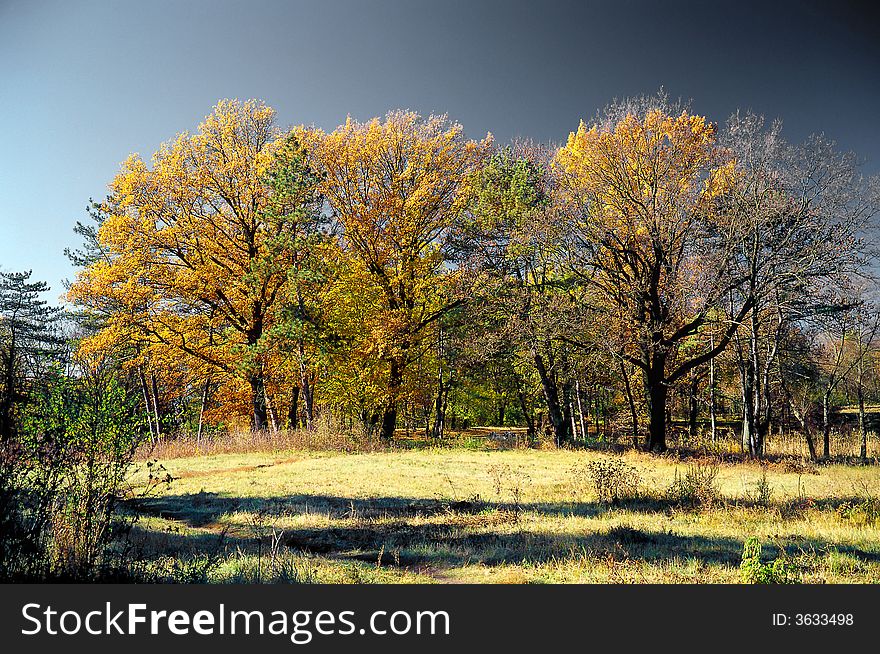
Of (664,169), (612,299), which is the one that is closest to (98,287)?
(612,299)

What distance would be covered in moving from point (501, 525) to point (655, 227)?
12.4 metres

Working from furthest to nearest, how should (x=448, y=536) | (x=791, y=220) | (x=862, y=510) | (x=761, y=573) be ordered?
(x=791, y=220), (x=862, y=510), (x=448, y=536), (x=761, y=573)

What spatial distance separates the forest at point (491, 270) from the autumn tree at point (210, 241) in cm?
9

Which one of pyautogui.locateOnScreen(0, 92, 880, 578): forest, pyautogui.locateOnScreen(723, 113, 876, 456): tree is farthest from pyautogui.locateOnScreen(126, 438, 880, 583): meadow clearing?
pyautogui.locateOnScreen(723, 113, 876, 456): tree

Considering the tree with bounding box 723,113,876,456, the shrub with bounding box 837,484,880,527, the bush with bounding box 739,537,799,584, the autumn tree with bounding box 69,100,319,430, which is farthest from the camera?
the autumn tree with bounding box 69,100,319,430

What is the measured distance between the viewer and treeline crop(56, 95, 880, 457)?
1656 centimetres

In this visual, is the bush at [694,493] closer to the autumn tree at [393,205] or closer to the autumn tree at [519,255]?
the autumn tree at [519,255]

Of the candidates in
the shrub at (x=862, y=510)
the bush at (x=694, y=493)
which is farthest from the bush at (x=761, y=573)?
the bush at (x=694, y=493)

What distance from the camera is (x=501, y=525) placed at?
7.68 metres

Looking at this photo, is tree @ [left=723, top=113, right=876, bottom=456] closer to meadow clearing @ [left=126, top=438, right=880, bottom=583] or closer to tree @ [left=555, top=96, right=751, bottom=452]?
tree @ [left=555, top=96, right=751, bottom=452]

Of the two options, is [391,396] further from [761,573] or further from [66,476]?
[761,573]

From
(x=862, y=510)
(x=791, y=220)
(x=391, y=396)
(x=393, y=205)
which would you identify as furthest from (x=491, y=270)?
(x=862, y=510)

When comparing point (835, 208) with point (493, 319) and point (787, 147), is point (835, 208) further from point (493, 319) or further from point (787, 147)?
point (493, 319)

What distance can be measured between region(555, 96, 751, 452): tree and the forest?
0.24ft
